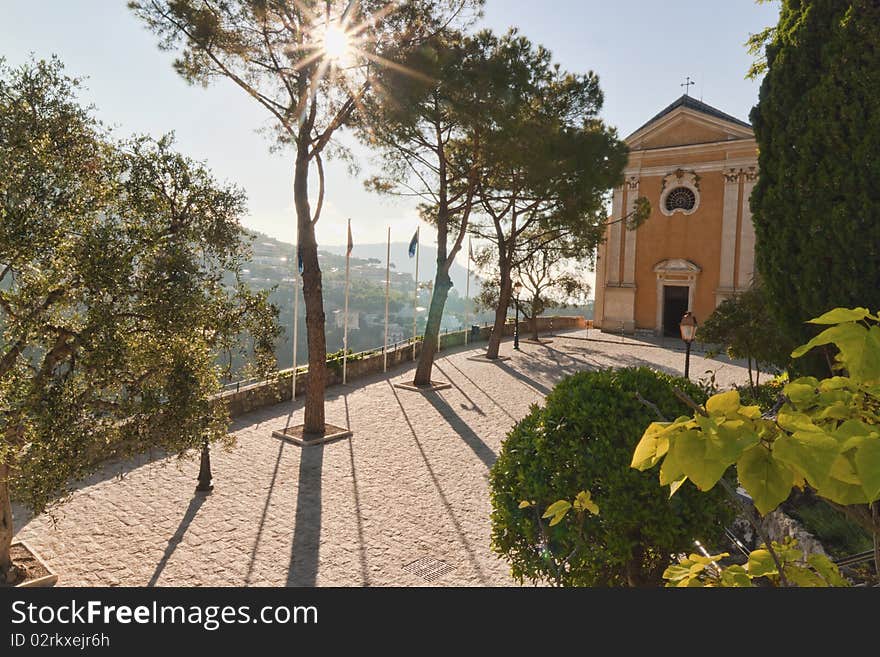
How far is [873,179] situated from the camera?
20.2ft

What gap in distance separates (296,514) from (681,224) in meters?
29.9

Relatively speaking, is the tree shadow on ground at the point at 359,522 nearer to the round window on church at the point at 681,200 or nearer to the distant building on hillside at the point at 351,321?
the distant building on hillside at the point at 351,321

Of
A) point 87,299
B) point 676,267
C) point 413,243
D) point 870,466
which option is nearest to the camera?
point 870,466

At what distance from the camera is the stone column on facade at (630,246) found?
3312 cm

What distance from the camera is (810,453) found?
1.35 m

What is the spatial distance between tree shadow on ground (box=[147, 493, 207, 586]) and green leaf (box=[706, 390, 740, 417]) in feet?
20.8

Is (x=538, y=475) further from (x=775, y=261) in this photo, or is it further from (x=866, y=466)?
(x=775, y=261)

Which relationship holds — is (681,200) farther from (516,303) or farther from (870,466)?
(870,466)

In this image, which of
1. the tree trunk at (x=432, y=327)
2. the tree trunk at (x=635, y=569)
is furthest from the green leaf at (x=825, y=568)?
the tree trunk at (x=432, y=327)

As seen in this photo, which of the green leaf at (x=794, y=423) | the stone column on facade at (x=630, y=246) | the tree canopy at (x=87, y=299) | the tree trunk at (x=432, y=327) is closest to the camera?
the green leaf at (x=794, y=423)

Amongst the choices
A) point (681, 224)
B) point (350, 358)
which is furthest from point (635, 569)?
point (681, 224)

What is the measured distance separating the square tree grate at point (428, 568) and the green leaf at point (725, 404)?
5.62m

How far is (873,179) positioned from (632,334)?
28104 mm

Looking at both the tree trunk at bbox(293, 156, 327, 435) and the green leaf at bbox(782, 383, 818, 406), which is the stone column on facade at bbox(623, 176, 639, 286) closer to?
the tree trunk at bbox(293, 156, 327, 435)
